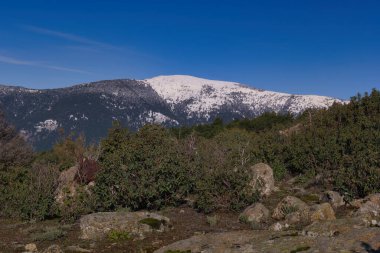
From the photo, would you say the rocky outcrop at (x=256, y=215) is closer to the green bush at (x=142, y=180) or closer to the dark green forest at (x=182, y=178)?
the dark green forest at (x=182, y=178)

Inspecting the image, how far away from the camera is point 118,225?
14.4 metres

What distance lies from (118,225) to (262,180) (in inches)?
356

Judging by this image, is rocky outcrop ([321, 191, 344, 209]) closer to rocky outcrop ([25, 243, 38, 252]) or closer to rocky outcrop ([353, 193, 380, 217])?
rocky outcrop ([353, 193, 380, 217])

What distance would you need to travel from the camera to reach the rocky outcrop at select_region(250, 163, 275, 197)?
2061 cm

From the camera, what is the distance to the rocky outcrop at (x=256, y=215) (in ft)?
54.1

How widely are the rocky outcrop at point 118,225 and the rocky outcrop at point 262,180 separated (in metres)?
6.93

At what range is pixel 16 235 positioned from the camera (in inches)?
675

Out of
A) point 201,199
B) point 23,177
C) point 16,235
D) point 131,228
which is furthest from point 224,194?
point 23,177

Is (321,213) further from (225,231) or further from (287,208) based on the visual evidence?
(225,231)

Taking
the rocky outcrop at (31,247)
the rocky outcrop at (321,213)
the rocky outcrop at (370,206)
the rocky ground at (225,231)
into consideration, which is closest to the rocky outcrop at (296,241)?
the rocky ground at (225,231)

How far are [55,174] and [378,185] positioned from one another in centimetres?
1747

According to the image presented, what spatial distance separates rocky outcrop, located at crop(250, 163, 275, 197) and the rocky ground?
0.09 meters

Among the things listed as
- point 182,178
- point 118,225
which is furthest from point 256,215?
point 118,225

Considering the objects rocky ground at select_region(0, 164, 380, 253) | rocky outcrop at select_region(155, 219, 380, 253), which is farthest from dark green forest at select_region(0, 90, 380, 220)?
rocky outcrop at select_region(155, 219, 380, 253)
